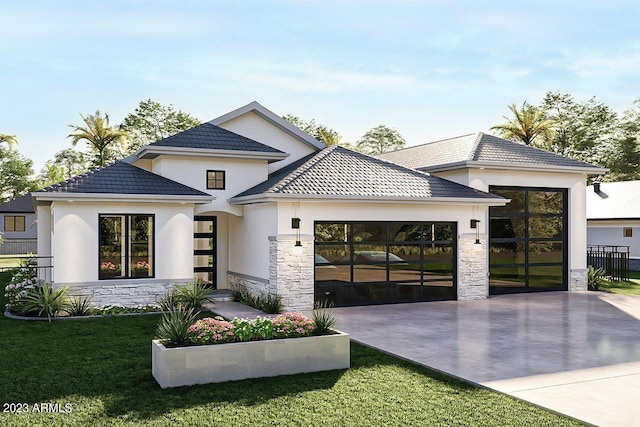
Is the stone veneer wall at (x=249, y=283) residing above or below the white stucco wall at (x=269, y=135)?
below

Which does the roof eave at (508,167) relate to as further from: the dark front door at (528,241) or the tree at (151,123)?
the tree at (151,123)

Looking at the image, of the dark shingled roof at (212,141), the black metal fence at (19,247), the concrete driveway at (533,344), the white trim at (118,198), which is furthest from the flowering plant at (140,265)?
the black metal fence at (19,247)

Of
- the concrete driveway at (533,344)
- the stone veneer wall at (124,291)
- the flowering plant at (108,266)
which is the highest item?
the flowering plant at (108,266)

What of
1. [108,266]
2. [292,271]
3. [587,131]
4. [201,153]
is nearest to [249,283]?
[292,271]

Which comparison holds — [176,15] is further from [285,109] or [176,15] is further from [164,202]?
[285,109]

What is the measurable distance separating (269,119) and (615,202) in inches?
841

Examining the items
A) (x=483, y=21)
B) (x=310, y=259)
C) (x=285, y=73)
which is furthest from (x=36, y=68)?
(x=483, y=21)

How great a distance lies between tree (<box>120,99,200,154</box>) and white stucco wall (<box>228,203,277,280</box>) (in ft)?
109

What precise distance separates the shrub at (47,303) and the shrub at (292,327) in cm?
763

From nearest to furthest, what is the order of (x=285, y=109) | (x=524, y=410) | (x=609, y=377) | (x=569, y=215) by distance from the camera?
(x=524, y=410) → (x=609, y=377) → (x=569, y=215) → (x=285, y=109)

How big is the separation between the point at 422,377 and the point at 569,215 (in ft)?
45.8

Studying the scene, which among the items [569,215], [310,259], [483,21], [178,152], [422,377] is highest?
[483,21]

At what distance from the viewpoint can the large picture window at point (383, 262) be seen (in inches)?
655

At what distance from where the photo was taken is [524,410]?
729 cm
